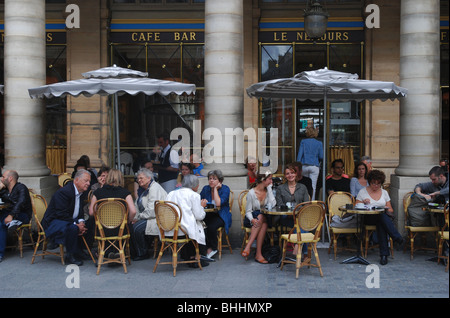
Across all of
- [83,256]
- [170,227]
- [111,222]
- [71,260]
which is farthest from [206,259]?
[71,260]

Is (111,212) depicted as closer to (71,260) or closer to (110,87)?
A: (71,260)

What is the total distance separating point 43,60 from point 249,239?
208 inches

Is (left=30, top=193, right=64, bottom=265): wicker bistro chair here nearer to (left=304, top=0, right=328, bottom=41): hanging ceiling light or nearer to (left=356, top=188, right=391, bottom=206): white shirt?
(left=356, top=188, right=391, bottom=206): white shirt

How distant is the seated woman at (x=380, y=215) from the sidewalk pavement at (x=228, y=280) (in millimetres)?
314

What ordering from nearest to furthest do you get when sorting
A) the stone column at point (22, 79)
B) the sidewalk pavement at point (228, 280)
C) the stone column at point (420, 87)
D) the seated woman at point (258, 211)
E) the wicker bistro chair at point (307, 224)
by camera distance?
the sidewalk pavement at point (228, 280) < the wicker bistro chair at point (307, 224) < the seated woman at point (258, 211) < the stone column at point (420, 87) < the stone column at point (22, 79)

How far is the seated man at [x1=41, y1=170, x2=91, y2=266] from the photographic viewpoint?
7949mm

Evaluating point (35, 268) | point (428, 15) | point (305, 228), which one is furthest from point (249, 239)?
point (428, 15)

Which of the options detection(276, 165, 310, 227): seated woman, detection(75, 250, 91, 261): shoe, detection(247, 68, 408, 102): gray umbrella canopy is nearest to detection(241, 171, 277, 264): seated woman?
detection(276, 165, 310, 227): seated woman

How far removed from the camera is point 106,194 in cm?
789

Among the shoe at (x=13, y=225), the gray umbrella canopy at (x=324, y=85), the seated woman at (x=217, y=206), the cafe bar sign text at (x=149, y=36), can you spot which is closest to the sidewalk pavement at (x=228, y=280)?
the seated woman at (x=217, y=206)

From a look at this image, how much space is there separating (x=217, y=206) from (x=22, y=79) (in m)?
4.54

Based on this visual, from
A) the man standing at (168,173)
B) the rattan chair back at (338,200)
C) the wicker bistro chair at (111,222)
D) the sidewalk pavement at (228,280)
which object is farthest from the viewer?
the man standing at (168,173)

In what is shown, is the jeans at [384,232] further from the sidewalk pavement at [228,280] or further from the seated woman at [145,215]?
the seated woman at [145,215]

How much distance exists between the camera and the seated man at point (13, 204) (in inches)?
337
